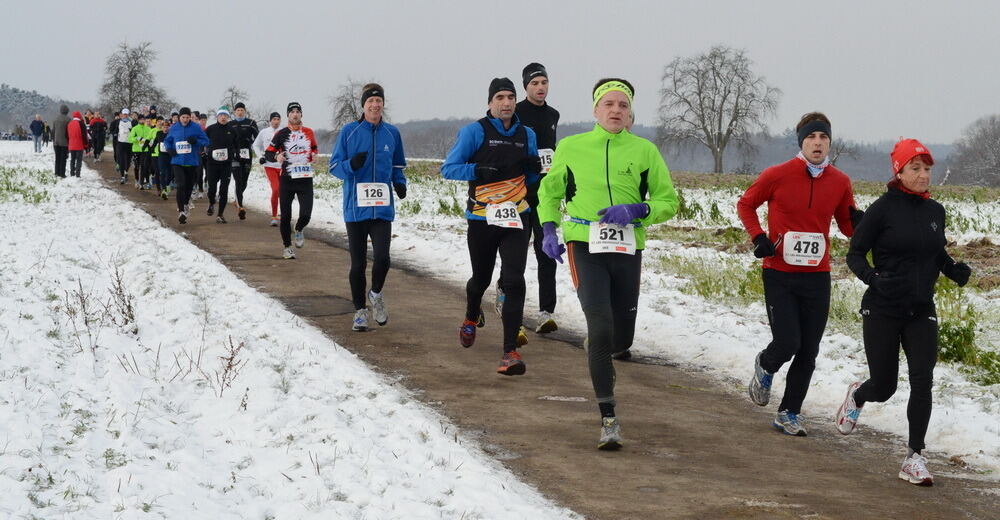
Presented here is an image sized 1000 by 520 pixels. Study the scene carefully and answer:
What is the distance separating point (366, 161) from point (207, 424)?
12.3 feet

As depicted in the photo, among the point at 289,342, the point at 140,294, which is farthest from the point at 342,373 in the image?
the point at 140,294

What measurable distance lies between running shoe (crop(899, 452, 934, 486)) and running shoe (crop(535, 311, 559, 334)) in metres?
4.40

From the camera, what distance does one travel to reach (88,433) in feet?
18.3

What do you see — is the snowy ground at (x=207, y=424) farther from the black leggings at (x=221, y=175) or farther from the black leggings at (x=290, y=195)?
the black leggings at (x=221, y=175)

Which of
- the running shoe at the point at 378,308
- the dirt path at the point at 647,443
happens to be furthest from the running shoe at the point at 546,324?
the running shoe at the point at 378,308

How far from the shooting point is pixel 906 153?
5.54m

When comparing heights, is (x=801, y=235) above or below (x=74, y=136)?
below

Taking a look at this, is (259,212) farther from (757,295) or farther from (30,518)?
(30,518)

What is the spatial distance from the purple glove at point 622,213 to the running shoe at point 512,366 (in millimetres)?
1956

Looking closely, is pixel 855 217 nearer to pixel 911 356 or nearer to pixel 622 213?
pixel 911 356

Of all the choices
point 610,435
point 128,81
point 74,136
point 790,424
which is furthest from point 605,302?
point 128,81

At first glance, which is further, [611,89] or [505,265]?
[505,265]

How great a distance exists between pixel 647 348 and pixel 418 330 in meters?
2.10

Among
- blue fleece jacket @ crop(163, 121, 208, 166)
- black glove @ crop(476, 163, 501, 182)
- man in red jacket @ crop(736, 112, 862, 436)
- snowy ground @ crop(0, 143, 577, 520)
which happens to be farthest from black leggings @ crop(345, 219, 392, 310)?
blue fleece jacket @ crop(163, 121, 208, 166)
